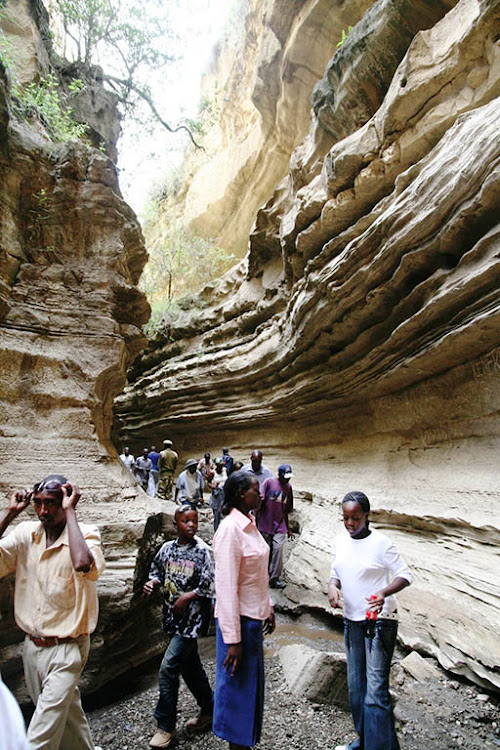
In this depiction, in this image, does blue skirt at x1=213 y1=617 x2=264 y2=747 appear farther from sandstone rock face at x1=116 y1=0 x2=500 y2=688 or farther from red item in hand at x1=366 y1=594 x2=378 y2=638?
sandstone rock face at x1=116 y1=0 x2=500 y2=688

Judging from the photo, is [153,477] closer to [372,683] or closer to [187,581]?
[187,581]

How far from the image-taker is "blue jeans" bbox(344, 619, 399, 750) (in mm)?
2070

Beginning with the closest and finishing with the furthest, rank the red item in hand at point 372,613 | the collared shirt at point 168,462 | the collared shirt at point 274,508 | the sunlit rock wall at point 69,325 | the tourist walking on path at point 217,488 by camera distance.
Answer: the red item in hand at point 372,613 → the sunlit rock wall at point 69,325 → the collared shirt at point 274,508 → the tourist walking on path at point 217,488 → the collared shirt at point 168,462

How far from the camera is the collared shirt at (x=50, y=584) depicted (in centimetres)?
205

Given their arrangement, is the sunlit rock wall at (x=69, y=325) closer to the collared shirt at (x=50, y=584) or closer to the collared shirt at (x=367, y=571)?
the collared shirt at (x=50, y=584)

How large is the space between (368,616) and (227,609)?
29.4 inches

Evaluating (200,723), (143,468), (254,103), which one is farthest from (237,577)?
(254,103)

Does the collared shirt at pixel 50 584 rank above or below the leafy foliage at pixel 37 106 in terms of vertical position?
below

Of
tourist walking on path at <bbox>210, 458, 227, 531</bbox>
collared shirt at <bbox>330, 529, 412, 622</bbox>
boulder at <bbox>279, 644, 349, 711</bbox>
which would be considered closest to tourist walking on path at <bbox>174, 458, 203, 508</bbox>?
tourist walking on path at <bbox>210, 458, 227, 531</bbox>

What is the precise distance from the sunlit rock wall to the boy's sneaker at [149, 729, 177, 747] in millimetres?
1026

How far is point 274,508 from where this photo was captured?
5062 millimetres

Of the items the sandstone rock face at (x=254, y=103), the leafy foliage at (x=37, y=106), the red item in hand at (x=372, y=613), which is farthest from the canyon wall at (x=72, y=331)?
the sandstone rock face at (x=254, y=103)

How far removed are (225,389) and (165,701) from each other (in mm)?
7950

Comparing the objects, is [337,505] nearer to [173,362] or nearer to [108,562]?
[108,562]
